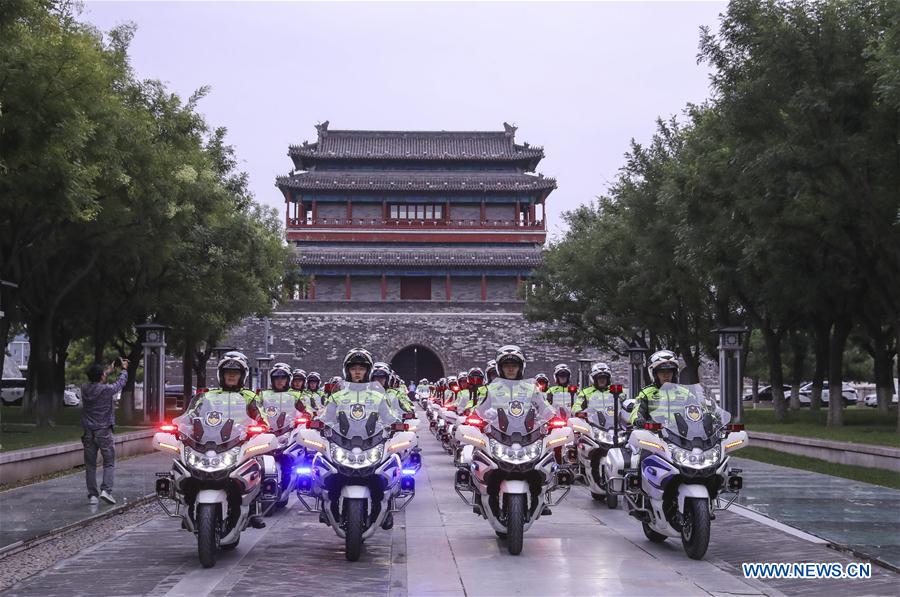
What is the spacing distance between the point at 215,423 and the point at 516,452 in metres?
2.68

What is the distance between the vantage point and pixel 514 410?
35.2 ft

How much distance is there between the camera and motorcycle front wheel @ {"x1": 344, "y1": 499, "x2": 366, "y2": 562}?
977 centimetres

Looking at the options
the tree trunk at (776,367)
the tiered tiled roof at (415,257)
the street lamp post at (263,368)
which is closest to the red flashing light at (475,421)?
the tree trunk at (776,367)

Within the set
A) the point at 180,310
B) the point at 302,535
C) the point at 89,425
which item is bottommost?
the point at 302,535

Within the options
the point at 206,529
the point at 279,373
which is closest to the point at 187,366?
the point at 279,373

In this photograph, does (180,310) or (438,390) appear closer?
(180,310)

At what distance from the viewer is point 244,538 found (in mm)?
11641

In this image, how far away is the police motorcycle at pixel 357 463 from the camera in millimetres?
9867

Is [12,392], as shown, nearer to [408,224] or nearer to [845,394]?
[408,224]

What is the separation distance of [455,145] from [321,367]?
15410mm

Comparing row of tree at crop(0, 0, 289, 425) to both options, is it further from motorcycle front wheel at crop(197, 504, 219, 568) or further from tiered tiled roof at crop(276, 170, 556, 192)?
tiered tiled roof at crop(276, 170, 556, 192)

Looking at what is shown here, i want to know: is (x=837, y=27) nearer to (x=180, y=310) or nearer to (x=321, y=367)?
(x=180, y=310)

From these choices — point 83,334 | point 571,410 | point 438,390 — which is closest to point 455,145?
point 83,334

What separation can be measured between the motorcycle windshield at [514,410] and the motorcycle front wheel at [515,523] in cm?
55
